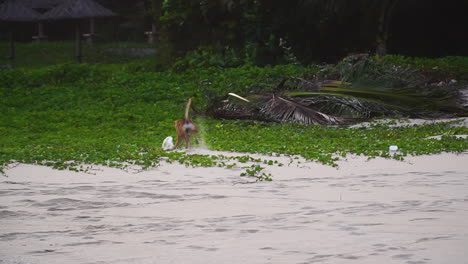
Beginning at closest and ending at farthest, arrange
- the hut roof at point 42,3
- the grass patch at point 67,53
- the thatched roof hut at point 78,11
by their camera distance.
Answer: the grass patch at point 67,53, the thatched roof hut at point 78,11, the hut roof at point 42,3

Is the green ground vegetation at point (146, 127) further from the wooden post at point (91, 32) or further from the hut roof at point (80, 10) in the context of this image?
the wooden post at point (91, 32)

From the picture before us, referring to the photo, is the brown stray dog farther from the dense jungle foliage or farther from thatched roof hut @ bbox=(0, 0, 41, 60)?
thatched roof hut @ bbox=(0, 0, 41, 60)

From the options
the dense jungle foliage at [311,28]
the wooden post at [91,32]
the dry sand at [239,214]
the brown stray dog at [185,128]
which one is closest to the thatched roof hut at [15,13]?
the wooden post at [91,32]

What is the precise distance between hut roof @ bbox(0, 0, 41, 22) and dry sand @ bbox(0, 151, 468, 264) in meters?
20.6

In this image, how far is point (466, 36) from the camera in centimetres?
1809

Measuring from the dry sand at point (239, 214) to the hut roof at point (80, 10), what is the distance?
1915cm

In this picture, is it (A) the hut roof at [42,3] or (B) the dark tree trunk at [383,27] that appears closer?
(B) the dark tree trunk at [383,27]

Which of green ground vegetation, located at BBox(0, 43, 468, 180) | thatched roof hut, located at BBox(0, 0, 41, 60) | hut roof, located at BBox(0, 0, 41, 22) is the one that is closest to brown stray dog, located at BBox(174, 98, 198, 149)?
green ground vegetation, located at BBox(0, 43, 468, 180)

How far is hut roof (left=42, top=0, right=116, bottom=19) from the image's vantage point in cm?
2579

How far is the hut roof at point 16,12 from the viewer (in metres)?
26.5

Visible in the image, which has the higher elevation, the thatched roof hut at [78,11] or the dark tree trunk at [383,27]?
the thatched roof hut at [78,11]

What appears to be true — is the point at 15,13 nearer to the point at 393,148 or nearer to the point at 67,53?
the point at 67,53

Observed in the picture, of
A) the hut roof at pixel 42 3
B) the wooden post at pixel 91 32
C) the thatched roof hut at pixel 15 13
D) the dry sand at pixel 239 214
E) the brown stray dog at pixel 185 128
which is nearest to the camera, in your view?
the dry sand at pixel 239 214

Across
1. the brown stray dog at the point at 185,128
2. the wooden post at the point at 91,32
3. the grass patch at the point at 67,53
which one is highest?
the wooden post at the point at 91,32
